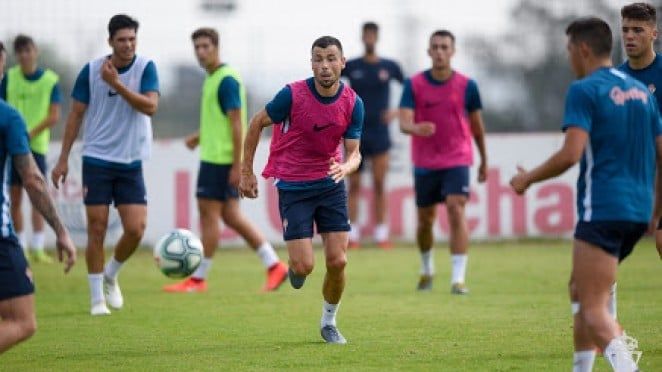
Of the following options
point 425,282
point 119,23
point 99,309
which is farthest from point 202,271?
point 119,23

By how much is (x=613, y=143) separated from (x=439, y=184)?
713 cm

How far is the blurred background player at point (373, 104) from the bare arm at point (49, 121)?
5213 millimetres

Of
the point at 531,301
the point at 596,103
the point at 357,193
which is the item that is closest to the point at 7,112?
the point at 596,103

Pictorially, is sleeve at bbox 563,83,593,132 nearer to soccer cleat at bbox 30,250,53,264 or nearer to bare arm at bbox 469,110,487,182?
bare arm at bbox 469,110,487,182

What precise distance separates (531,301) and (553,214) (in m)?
A: 8.08

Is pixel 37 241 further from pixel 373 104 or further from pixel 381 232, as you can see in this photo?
pixel 373 104

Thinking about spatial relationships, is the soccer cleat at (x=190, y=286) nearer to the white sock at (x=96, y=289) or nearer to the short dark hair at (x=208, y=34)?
the white sock at (x=96, y=289)

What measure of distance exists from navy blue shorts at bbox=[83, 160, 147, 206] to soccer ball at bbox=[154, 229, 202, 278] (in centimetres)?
76

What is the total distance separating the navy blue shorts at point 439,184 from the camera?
47.2 ft

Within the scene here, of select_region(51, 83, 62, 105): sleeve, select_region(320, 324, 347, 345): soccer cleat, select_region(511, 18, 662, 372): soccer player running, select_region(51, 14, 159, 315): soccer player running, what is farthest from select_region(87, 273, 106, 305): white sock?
select_region(511, 18, 662, 372): soccer player running

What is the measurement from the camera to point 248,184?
10.1m

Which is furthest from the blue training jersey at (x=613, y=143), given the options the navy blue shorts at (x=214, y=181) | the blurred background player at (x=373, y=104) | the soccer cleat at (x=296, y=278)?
the blurred background player at (x=373, y=104)

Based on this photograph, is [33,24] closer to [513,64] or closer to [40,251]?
[40,251]

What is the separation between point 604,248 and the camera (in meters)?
7.48
